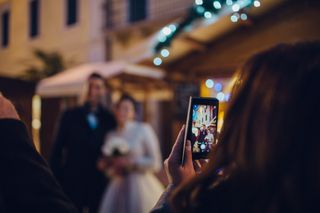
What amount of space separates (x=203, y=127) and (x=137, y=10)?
975 cm

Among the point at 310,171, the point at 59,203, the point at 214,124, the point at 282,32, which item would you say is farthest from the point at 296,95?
the point at 282,32

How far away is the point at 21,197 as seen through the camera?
1.15m

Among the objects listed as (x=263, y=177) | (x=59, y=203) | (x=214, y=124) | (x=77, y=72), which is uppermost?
(x=77, y=72)

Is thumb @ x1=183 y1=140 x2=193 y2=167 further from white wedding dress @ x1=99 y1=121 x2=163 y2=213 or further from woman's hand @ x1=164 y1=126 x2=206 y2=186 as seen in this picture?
white wedding dress @ x1=99 y1=121 x2=163 y2=213

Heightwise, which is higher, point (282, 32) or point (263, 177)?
point (282, 32)

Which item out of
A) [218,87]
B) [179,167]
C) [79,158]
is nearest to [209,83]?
[218,87]

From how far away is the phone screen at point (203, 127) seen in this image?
131 centimetres

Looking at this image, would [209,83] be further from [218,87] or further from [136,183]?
[136,183]

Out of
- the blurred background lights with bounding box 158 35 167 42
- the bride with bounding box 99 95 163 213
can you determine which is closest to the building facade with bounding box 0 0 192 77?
the blurred background lights with bounding box 158 35 167 42

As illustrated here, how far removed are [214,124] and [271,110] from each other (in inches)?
16.4

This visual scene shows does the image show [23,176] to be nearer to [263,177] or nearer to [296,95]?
[263,177]

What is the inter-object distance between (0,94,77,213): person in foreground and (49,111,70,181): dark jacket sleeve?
256 centimetres

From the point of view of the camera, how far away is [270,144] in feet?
3.20

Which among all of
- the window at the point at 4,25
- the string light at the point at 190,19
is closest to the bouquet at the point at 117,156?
the string light at the point at 190,19
